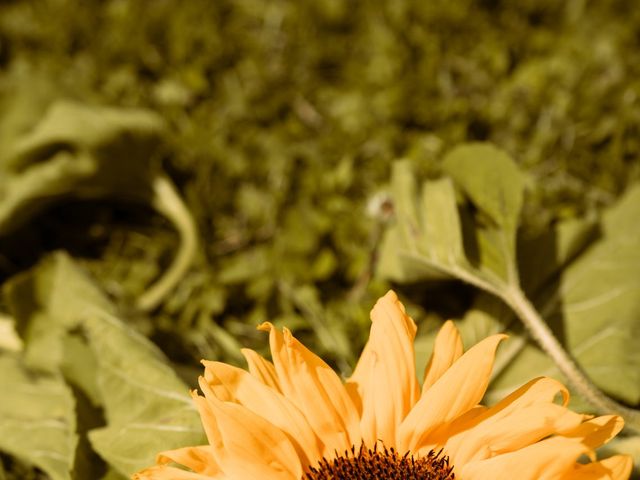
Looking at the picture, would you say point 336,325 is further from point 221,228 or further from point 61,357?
point 61,357

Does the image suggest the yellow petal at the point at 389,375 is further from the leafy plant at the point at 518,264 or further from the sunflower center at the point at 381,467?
the leafy plant at the point at 518,264

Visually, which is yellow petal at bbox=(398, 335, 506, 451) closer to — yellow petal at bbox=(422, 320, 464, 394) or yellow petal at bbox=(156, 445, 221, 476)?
yellow petal at bbox=(422, 320, 464, 394)

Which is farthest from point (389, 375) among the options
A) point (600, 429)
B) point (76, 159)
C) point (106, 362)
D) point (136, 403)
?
point (76, 159)

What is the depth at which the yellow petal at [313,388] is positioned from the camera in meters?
1.29

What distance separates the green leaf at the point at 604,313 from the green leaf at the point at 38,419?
101 cm

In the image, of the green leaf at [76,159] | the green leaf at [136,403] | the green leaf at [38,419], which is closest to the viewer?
the green leaf at [136,403]

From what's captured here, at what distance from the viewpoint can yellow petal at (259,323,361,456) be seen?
50.7 inches

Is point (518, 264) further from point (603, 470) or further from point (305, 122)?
point (305, 122)

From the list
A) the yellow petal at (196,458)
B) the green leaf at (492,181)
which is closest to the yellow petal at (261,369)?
the yellow petal at (196,458)

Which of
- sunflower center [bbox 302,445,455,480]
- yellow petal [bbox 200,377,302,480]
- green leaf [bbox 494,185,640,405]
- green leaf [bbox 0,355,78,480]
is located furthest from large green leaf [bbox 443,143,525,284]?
green leaf [bbox 0,355,78,480]

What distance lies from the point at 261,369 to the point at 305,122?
1484 millimetres

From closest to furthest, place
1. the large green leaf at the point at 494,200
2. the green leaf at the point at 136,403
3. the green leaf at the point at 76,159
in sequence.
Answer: the green leaf at the point at 136,403
the large green leaf at the point at 494,200
the green leaf at the point at 76,159

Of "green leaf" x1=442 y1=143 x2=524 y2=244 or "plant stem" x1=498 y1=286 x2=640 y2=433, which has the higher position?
"green leaf" x1=442 y1=143 x2=524 y2=244

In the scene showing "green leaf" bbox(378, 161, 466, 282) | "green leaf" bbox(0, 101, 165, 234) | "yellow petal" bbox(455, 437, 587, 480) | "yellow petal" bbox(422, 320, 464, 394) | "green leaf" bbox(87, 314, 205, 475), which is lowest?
"yellow petal" bbox(455, 437, 587, 480)
